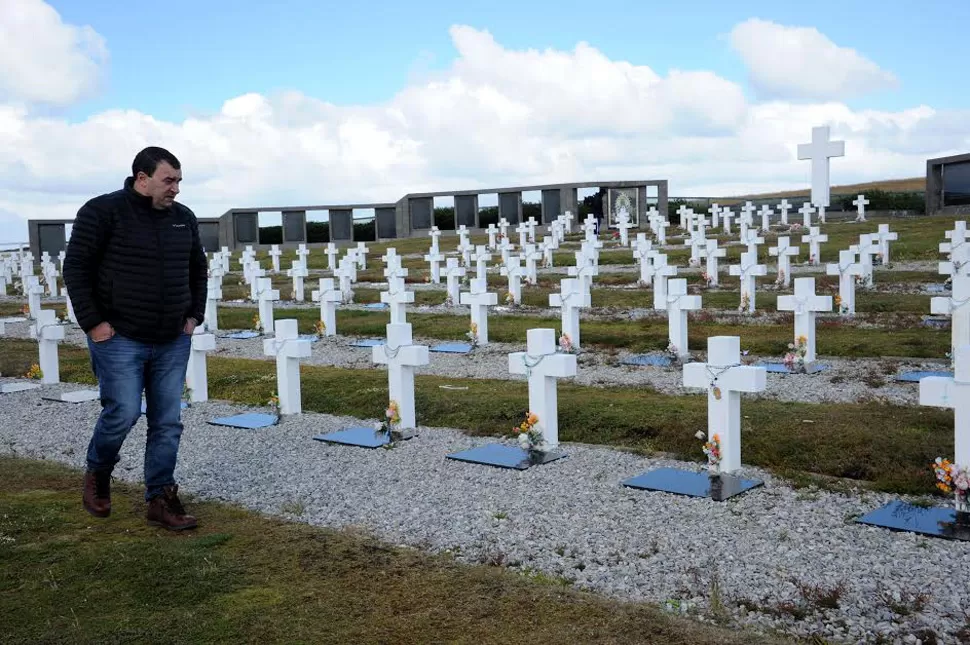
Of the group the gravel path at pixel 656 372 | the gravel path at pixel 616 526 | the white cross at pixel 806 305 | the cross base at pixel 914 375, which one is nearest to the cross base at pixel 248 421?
the gravel path at pixel 616 526

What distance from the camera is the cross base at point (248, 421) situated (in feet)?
33.0

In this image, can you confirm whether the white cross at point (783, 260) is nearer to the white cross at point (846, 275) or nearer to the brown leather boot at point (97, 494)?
the white cross at point (846, 275)

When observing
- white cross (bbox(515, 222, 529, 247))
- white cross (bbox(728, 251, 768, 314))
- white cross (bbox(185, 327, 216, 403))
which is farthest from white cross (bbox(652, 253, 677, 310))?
white cross (bbox(515, 222, 529, 247))

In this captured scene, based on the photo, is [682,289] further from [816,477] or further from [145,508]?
[145,508]

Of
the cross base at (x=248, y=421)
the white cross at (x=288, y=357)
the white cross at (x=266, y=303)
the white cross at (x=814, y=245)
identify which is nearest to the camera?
the cross base at (x=248, y=421)

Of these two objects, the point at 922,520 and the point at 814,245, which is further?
the point at 814,245

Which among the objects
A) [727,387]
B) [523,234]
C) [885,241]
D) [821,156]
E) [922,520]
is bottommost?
[922,520]

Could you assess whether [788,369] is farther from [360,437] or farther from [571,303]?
[360,437]

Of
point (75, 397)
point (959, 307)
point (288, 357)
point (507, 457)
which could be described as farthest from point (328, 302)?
point (959, 307)

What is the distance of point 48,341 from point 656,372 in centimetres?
841

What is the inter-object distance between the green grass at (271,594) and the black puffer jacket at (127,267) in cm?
131

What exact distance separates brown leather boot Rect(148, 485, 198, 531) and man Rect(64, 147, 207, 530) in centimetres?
1

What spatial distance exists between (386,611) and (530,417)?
375 centimetres

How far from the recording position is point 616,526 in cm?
605
